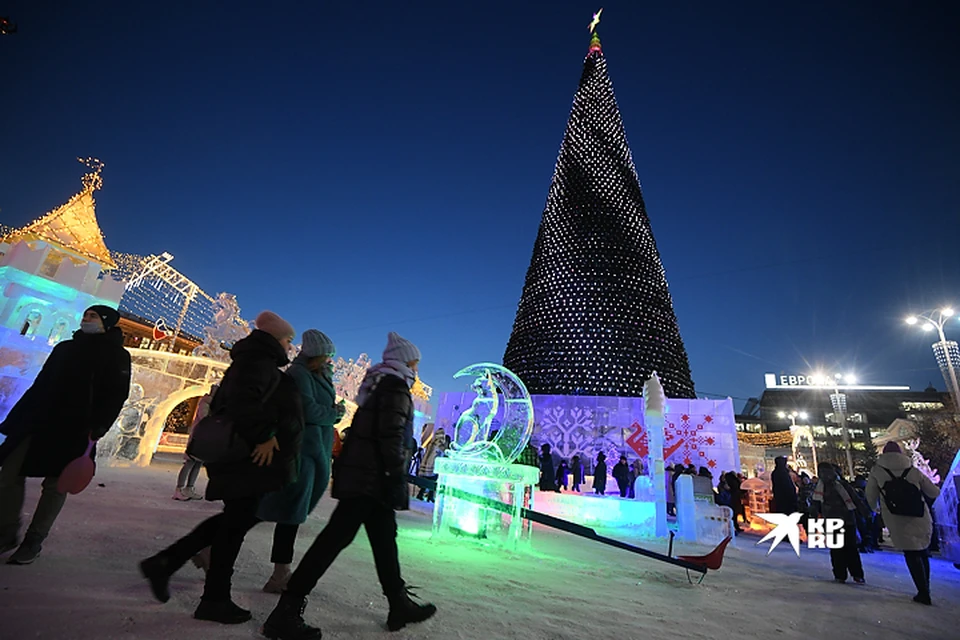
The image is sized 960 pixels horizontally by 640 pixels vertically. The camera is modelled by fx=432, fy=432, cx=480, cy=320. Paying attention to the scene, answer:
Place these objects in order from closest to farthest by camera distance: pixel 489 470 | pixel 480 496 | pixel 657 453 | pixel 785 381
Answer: pixel 480 496 → pixel 489 470 → pixel 657 453 → pixel 785 381

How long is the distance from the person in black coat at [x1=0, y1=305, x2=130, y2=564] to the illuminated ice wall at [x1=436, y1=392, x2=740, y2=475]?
1273 centimetres

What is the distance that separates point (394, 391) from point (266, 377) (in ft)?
2.00

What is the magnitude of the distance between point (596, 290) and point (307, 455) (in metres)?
14.1

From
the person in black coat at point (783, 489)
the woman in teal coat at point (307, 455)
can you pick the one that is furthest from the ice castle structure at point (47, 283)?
the person in black coat at point (783, 489)

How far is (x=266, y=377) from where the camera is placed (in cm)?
203

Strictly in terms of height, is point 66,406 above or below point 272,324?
below

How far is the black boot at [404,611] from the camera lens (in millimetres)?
1995

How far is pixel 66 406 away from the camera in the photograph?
2.42m

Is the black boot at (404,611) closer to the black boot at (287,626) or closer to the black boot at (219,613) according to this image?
the black boot at (287,626)

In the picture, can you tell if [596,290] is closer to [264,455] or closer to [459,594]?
[459,594]

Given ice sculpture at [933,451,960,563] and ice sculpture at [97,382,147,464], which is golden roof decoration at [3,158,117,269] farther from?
ice sculpture at [933,451,960,563]

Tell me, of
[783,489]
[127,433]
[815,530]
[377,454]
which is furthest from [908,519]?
[127,433]

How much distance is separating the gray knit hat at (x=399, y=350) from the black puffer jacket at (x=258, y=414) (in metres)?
0.57

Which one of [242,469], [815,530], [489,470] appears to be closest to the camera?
[242,469]
